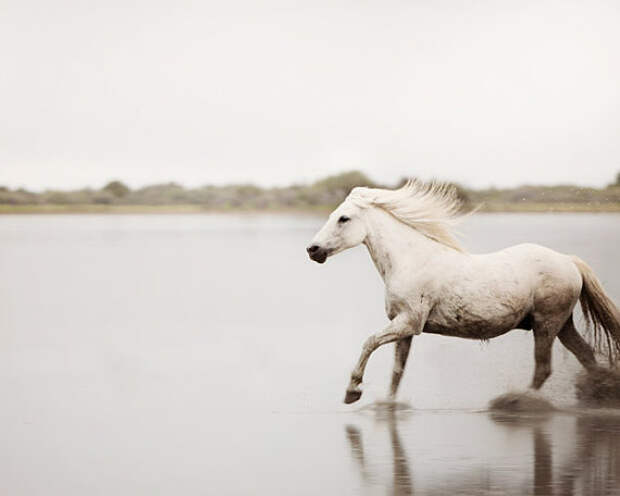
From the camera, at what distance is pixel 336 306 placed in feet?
75.5

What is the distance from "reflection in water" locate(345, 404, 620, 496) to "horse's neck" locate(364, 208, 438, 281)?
1.16 m

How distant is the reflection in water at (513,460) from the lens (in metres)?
7.00

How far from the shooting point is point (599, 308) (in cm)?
978

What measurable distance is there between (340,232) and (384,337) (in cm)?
87

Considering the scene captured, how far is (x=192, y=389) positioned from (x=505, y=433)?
12.9 ft

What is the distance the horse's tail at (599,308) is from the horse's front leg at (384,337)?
1.47 metres

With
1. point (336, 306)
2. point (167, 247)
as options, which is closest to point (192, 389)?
point (336, 306)

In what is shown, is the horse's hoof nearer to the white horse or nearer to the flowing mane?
the white horse

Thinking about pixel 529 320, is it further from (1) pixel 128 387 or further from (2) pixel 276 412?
(1) pixel 128 387

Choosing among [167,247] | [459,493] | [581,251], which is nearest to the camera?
[459,493]

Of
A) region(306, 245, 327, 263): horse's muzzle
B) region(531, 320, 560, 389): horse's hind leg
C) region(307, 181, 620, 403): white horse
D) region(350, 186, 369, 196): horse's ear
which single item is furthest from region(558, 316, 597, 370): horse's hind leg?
region(306, 245, 327, 263): horse's muzzle

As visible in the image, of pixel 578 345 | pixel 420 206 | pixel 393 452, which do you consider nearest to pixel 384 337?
pixel 420 206

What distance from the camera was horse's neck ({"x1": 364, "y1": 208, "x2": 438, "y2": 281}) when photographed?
9.39m

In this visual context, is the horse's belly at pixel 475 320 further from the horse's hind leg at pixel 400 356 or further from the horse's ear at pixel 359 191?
the horse's ear at pixel 359 191
